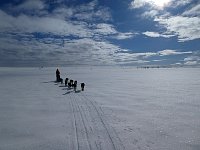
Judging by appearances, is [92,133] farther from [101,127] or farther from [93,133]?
[101,127]

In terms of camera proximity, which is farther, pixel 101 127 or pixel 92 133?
pixel 101 127

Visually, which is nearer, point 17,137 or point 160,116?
point 17,137

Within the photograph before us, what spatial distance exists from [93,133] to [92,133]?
1.2 inches

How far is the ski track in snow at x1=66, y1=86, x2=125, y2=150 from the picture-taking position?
5246 mm

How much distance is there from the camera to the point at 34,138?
5758 millimetres

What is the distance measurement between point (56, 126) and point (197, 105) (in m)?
6.88

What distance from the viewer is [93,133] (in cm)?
609

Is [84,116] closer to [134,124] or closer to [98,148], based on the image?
[134,124]

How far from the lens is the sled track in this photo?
206 inches

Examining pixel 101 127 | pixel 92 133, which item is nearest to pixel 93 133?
pixel 92 133

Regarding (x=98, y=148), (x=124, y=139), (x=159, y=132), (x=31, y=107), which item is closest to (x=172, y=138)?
(x=159, y=132)

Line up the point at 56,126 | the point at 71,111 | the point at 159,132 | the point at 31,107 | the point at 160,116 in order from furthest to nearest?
the point at 31,107
the point at 71,111
the point at 160,116
the point at 56,126
the point at 159,132

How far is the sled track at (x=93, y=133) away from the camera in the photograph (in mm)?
5242

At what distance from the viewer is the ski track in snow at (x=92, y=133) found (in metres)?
5.25
